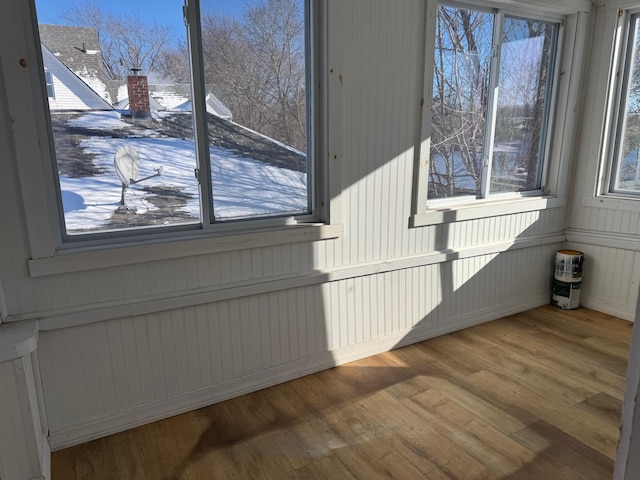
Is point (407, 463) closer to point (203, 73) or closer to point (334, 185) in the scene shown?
point (334, 185)

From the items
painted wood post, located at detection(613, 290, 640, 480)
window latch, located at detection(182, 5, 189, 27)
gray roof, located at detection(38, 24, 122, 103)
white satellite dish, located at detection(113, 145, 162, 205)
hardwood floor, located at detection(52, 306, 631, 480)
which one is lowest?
hardwood floor, located at detection(52, 306, 631, 480)

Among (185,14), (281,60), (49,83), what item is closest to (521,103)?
(281,60)

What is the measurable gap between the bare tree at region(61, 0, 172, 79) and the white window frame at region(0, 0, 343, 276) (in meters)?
0.16

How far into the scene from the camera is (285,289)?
260 cm

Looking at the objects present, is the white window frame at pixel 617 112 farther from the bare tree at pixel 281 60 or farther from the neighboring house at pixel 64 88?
the neighboring house at pixel 64 88

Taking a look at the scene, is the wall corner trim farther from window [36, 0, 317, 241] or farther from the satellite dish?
the satellite dish

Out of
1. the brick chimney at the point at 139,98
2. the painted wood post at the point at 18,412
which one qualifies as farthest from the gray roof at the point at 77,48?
the painted wood post at the point at 18,412

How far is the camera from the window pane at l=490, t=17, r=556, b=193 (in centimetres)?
338

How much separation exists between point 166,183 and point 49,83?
0.64 m

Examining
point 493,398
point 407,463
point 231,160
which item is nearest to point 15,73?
point 231,160

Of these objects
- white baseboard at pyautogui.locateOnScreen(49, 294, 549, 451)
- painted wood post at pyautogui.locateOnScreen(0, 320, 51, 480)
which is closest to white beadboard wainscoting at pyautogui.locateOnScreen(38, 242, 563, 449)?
white baseboard at pyautogui.locateOnScreen(49, 294, 549, 451)

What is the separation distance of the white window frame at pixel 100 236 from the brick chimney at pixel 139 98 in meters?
0.24

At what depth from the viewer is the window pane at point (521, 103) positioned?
3.38 metres

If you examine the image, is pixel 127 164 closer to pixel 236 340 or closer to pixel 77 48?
pixel 77 48
